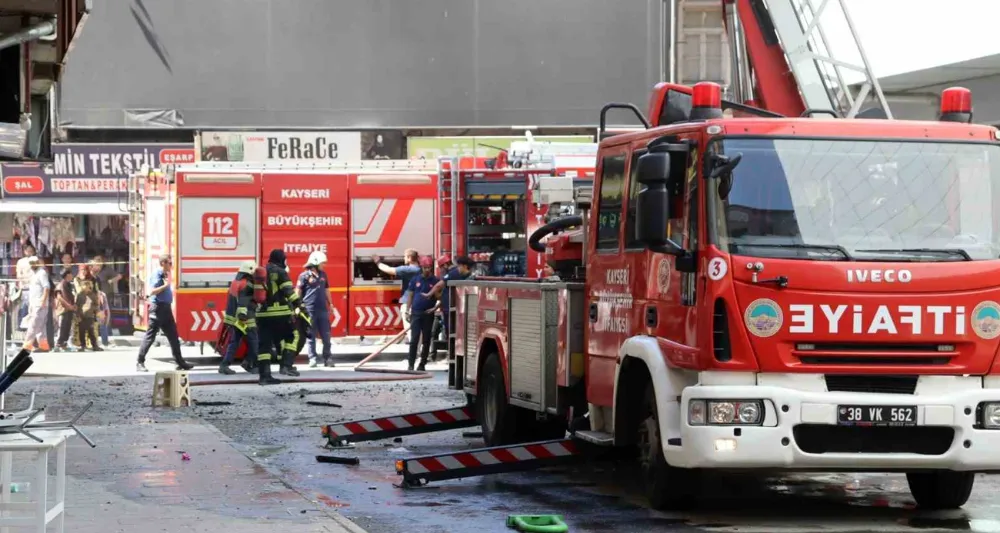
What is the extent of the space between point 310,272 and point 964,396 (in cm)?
1548

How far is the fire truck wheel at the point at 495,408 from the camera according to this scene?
1271cm

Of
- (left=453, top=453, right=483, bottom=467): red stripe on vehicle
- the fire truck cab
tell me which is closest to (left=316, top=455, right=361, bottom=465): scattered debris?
(left=453, top=453, right=483, bottom=467): red stripe on vehicle

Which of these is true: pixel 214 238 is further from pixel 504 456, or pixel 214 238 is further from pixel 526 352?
pixel 504 456

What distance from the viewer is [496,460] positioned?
10750mm

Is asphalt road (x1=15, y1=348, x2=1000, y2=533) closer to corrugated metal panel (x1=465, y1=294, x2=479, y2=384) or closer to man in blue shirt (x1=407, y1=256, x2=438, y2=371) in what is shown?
corrugated metal panel (x1=465, y1=294, x2=479, y2=384)

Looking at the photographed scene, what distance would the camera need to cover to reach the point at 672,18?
37.6 metres

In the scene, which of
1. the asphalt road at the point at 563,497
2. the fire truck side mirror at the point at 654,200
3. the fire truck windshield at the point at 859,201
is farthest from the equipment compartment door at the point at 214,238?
the fire truck windshield at the point at 859,201

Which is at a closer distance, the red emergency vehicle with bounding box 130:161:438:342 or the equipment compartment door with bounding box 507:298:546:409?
the equipment compartment door with bounding box 507:298:546:409

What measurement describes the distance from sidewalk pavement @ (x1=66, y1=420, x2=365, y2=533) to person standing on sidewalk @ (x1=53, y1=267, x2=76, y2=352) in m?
13.1

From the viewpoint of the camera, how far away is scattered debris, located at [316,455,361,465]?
12.6 metres

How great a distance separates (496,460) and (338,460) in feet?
7.54

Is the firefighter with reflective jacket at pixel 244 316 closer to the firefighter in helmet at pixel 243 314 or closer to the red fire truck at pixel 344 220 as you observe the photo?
the firefighter in helmet at pixel 243 314

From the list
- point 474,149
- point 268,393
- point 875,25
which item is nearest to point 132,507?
point 268,393

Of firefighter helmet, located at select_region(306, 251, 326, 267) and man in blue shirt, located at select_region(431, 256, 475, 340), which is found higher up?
firefighter helmet, located at select_region(306, 251, 326, 267)
